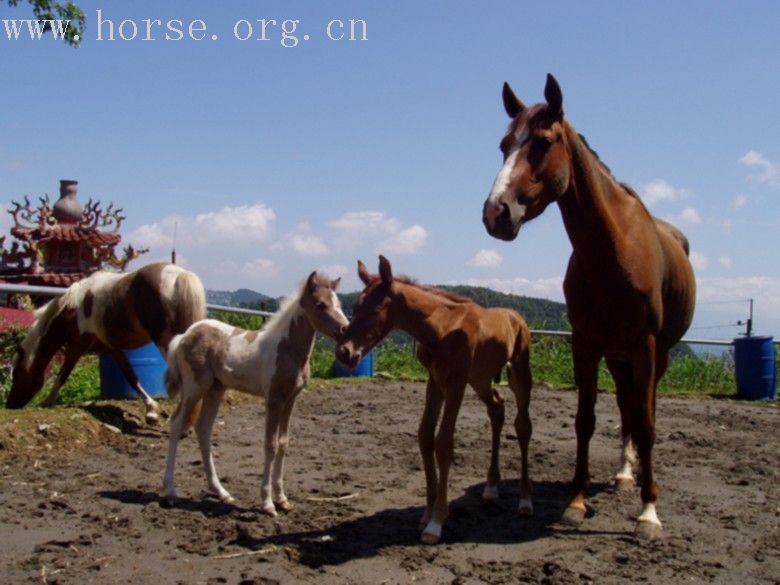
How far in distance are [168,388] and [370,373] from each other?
8189 mm

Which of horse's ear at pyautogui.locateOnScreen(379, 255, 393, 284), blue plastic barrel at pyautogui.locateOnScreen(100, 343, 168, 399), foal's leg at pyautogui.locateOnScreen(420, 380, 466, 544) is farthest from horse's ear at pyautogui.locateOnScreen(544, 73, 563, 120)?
blue plastic barrel at pyautogui.locateOnScreen(100, 343, 168, 399)

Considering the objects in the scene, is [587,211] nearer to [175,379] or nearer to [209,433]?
[209,433]

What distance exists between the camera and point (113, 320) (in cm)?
802

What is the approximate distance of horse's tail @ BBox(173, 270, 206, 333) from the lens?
295 inches

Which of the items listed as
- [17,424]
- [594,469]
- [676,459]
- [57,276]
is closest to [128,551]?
[17,424]

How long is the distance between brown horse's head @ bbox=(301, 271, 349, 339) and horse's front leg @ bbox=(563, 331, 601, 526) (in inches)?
64.8

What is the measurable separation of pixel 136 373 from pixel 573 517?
224 inches

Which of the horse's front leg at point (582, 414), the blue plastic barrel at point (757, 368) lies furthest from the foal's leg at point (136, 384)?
the blue plastic barrel at point (757, 368)

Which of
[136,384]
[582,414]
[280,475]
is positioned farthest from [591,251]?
[136,384]

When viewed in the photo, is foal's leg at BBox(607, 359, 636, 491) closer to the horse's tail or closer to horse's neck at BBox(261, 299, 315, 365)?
horse's neck at BBox(261, 299, 315, 365)

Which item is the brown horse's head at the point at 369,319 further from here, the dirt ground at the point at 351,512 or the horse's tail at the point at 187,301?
the horse's tail at the point at 187,301

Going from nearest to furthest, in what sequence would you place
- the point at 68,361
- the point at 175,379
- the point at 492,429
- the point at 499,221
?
1. the point at 499,221
2. the point at 492,429
3. the point at 175,379
4. the point at 68,361

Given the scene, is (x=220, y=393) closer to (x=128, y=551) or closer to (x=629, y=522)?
(x=128, y=551)

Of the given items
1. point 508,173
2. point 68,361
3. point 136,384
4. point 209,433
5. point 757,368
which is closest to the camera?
point 508,173
